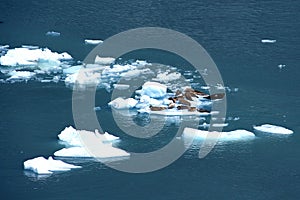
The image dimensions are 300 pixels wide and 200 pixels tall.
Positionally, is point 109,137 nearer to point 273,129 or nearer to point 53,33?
point 273,129

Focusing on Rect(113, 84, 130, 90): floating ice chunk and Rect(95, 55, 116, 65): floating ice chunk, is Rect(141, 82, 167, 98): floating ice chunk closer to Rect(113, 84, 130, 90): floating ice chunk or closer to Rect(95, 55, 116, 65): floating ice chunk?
Rect(113, 84, 130, 90): floating ice chunk

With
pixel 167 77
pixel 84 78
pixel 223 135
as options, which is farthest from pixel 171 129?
pixel 84 78

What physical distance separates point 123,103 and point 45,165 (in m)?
1.50

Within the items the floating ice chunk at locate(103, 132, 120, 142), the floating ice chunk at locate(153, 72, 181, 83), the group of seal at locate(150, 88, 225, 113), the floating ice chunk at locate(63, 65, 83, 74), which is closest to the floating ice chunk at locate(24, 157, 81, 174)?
the floating ice chunk at locate(103, 132, 120, 142)

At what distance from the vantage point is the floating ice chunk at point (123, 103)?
7.72m

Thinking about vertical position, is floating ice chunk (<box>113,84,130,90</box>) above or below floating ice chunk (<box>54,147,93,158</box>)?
above

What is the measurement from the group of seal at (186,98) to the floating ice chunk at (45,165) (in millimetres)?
1440

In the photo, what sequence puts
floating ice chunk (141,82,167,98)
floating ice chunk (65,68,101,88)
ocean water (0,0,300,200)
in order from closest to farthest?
ocean water (0,0,300,200), floating ice chunk (141,82,167,98), floating ice chunk (65,68,101,88)

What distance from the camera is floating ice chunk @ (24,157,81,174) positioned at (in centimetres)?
645

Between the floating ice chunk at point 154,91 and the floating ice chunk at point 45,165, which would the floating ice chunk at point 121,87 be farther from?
the floating ice chunk at point 45,165

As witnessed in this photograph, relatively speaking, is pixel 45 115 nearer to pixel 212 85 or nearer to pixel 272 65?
pixel 212 85

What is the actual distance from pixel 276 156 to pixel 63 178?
192 centimetres

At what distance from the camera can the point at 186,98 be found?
786 cm

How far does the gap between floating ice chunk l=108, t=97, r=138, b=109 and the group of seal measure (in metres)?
0.21
